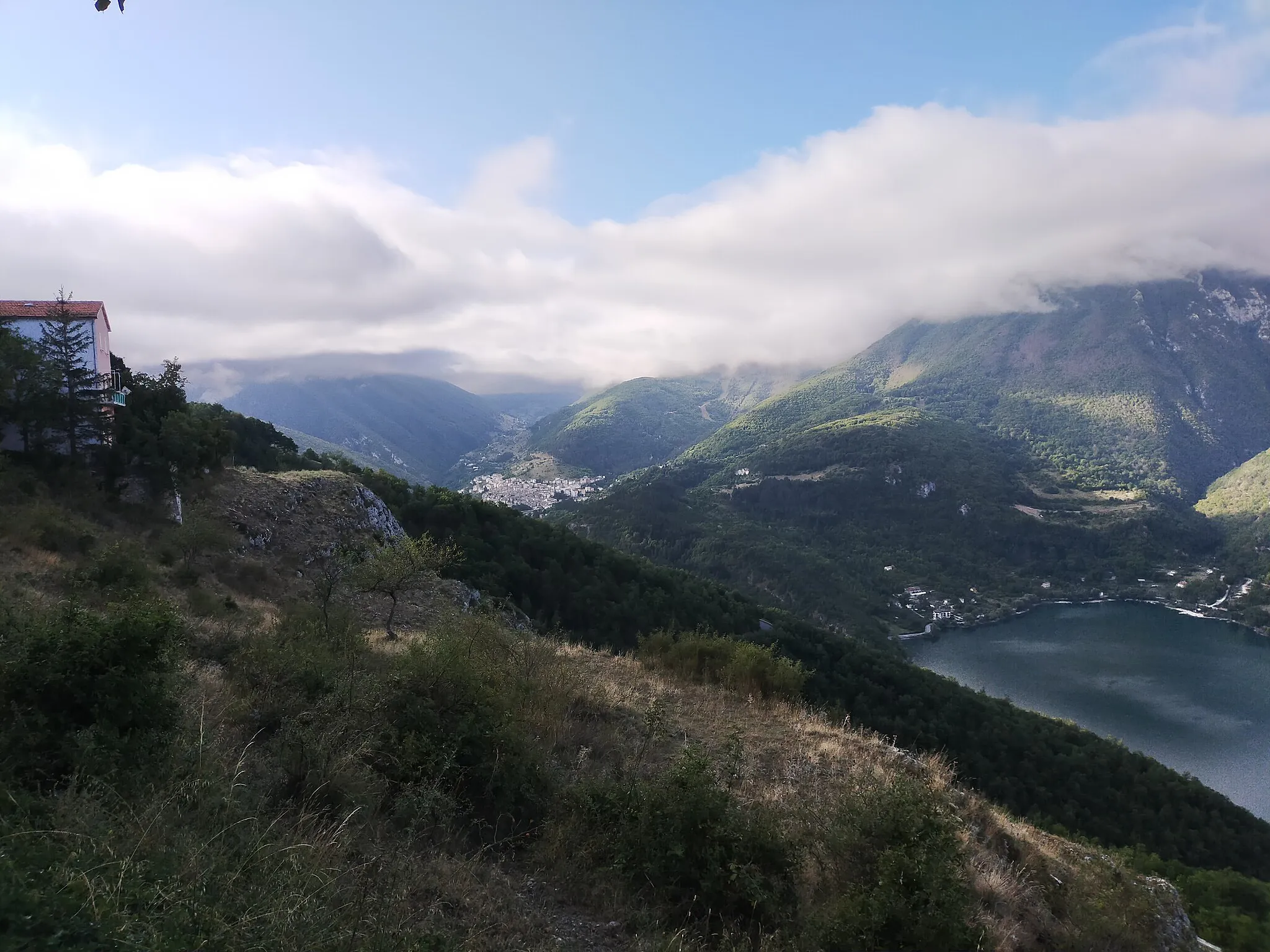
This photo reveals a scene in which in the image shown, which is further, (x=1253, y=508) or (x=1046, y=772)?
(x=1253, y=508)

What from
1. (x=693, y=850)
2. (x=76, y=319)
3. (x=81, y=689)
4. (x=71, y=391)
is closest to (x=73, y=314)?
(x=76, y=319)

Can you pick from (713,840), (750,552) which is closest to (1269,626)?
(750,552)

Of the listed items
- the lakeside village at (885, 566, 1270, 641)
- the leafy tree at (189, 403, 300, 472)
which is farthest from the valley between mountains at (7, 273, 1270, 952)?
the lakeside village at (885, 566, 1270, 641)

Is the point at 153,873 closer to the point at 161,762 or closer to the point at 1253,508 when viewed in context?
the point at 161,762

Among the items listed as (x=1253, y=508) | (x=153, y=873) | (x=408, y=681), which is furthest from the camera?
(x=1253, y=508)

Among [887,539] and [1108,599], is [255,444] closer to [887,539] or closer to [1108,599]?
[887,539]

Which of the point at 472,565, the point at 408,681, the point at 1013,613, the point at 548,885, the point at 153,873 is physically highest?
the point at 153,873

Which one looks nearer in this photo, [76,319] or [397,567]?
[397,567]

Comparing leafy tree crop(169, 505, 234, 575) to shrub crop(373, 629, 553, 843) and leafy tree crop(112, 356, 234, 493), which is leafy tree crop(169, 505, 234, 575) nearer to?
leafy tree crop(112, 356, 234, 493)
